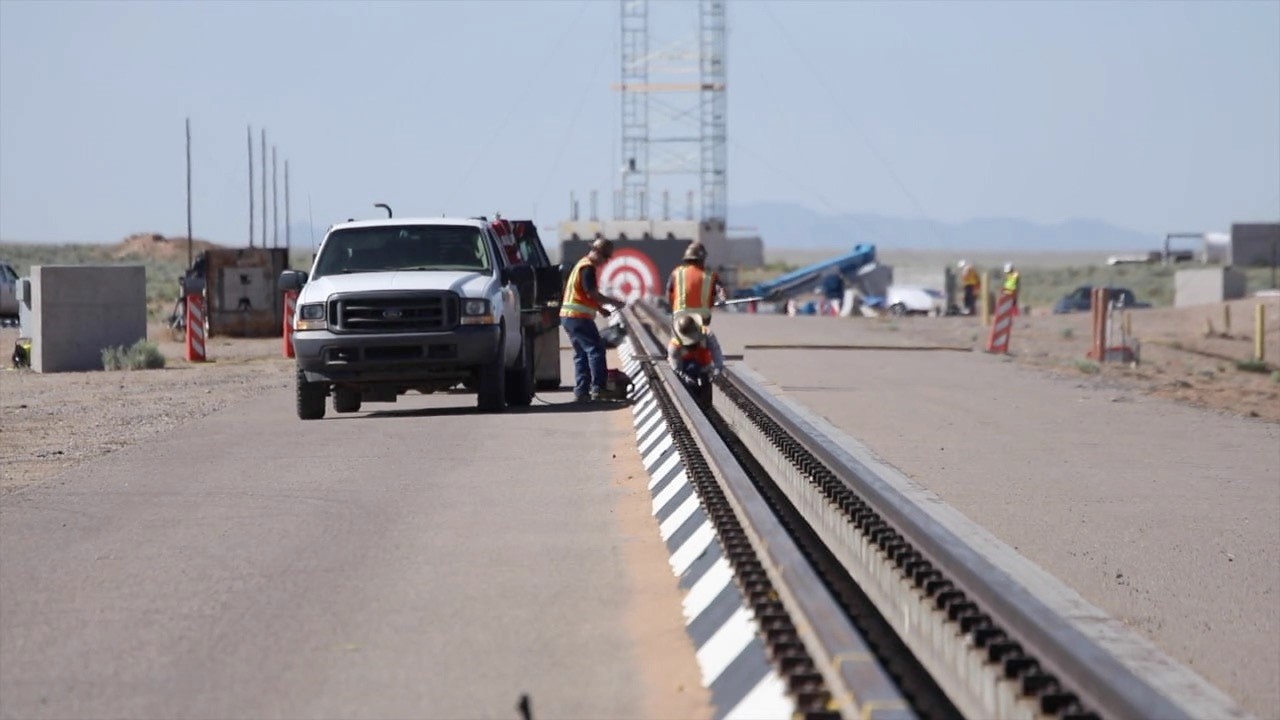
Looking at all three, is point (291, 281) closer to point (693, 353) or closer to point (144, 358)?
point (693, 353)

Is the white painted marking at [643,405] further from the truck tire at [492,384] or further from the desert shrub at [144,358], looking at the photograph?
the desert shrub at [144,358]

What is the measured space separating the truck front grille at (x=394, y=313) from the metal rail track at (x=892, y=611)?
5.01 m

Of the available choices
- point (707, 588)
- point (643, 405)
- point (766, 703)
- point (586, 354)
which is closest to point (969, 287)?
point (586, 354)

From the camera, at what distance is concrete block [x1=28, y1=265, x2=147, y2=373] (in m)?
30.8

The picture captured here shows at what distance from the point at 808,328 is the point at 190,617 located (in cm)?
3808

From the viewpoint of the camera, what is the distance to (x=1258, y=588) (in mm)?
10492

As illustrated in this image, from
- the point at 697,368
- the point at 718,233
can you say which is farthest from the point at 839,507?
the point at 718,233

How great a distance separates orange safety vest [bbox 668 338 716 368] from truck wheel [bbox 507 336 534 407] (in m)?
1.73

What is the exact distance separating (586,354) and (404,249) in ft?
7.55

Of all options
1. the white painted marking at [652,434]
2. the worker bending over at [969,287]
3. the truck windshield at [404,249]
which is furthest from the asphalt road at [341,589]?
the worker bending over at [969,287]

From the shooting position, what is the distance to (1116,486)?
15.0 meters

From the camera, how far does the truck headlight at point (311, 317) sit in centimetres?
1925

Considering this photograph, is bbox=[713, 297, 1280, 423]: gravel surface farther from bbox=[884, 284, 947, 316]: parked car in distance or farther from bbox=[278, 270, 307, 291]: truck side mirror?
bbox=[278, 270, 307, 291]: truck side mirror

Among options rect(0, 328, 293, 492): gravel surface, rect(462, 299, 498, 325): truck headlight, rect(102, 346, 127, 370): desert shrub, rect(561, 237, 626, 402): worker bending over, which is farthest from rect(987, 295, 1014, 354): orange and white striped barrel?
rect(462, 299, 498, 325): truck headlight
